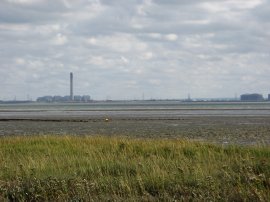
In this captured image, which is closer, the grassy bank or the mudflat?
the grassy bank

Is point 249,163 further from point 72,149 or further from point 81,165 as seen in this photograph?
point 72,149

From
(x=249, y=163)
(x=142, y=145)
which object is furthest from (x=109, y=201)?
(x=142, y=145)

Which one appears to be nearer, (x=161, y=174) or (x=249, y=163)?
(x=161, y=174)

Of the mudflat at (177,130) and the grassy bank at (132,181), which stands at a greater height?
the grassy bank at (132,181)

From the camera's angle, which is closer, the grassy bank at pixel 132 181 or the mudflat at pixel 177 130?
the grassy bank at pixel 132 181

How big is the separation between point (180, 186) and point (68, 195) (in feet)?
7.28

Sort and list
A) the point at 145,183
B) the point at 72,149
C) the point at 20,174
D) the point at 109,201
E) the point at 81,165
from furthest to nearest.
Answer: the point at 72,149
the point at 81,165
the point at 20,174
the point at 145,183
the point at 109,201

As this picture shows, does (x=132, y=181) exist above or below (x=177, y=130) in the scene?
above

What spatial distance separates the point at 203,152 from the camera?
15.4 metres

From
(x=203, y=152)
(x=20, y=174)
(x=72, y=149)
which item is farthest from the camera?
(x=72, y=149)

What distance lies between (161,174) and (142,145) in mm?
7436

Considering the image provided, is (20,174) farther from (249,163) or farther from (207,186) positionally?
(249,163)

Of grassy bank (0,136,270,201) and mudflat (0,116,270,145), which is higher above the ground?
grassy bank (0,136,270,201)

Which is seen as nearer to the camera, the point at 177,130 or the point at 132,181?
the point at 132,181
